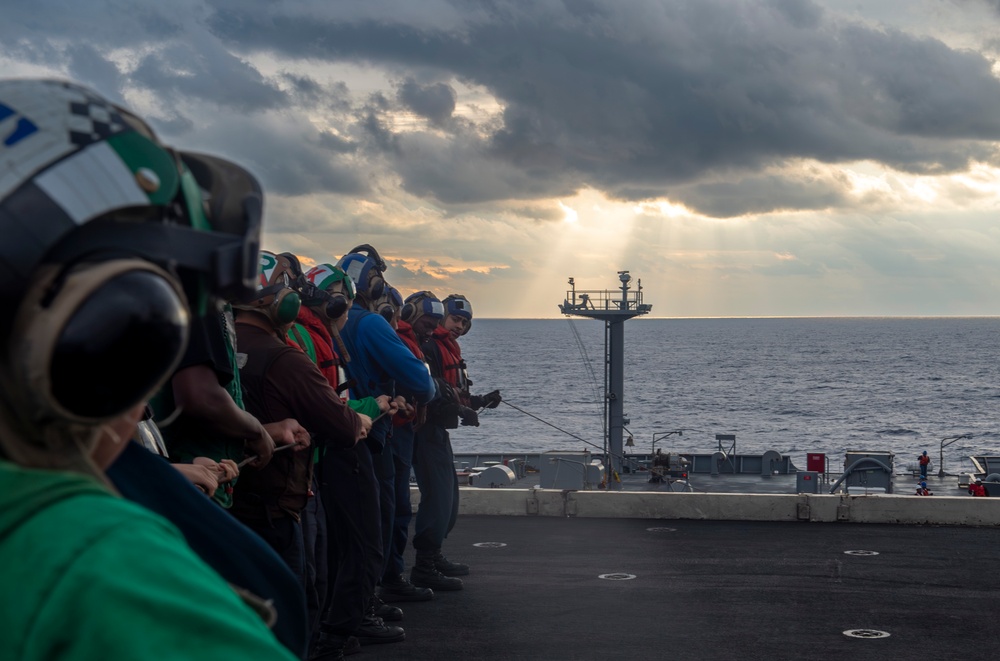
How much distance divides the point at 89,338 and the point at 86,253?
0.09 m

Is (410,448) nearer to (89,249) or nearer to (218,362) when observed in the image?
(218,362)

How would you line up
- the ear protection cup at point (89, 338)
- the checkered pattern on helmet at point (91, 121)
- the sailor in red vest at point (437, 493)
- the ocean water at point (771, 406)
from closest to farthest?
the ear protection cup at point (89, 338), the checkered pattern on helmet at point (91, 121), the sailor in red vest at point (437, 493), the ocean water at point (771, 406)

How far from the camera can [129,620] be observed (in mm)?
793

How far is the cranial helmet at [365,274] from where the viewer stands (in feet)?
24.3

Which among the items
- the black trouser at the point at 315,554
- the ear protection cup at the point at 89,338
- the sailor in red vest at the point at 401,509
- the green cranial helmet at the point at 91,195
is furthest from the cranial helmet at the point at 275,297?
the ear protection cup at the point at 89,338

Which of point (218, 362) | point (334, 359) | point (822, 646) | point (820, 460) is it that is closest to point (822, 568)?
point (822, 646)

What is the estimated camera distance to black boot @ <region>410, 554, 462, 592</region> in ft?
27.2

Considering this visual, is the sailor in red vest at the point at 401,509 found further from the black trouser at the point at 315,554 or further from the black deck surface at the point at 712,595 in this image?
the black trouser at the point at 315,554

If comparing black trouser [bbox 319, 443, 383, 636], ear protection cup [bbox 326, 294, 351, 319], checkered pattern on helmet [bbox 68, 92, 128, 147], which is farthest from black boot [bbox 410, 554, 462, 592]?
checkered pattern on helmet [bbox 68, 92, 128, 147]

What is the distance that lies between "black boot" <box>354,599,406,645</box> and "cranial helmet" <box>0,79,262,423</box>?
5.95 m

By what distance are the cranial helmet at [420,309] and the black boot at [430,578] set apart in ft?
6.89

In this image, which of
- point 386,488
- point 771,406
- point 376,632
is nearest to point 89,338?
point 376,632

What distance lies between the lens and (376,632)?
6707mm

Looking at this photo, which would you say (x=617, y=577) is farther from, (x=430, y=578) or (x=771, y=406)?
(x=771, y=406)
